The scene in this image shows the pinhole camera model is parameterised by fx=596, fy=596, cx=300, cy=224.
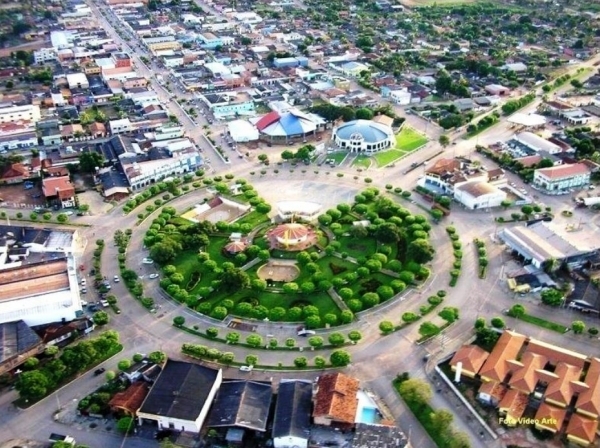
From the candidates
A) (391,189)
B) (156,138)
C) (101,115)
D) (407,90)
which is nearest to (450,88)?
(407,90)

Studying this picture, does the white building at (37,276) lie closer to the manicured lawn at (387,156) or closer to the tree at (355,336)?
the tree at (355,336)

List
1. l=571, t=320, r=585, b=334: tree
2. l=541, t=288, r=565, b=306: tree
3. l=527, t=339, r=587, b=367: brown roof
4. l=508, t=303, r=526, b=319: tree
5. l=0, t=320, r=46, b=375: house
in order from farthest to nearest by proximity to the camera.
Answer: l=541, t=288, r=565, b=306: tree
l=508, t=303, r=526, b=319: tree
l=571, t=320, r=585, b=334: tree
l=0, t=320, r=46, b=375: house
l=527, t=339, r=587, b=367: brown roof

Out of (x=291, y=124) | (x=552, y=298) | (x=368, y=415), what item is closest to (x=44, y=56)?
(x=291, y=124)

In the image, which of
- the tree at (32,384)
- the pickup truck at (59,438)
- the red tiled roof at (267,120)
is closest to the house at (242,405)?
the pickup truck at (59,438)

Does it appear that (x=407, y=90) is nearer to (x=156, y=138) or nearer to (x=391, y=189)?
(x=391, y=189)

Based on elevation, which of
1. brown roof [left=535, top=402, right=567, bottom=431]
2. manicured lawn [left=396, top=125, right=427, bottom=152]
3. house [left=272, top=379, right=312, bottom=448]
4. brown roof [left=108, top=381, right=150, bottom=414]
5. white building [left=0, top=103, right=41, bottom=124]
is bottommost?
white building [left=0, top=103, right=41, bottom=124]

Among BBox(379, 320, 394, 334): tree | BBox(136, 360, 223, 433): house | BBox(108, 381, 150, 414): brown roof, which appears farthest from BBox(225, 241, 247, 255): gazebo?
BBox(108, 381, 150, 414): brown roof

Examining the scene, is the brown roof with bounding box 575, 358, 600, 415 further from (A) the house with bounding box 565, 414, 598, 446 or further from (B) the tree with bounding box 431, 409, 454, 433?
(B) the tree with bounding box 431, 409, 454, 433
